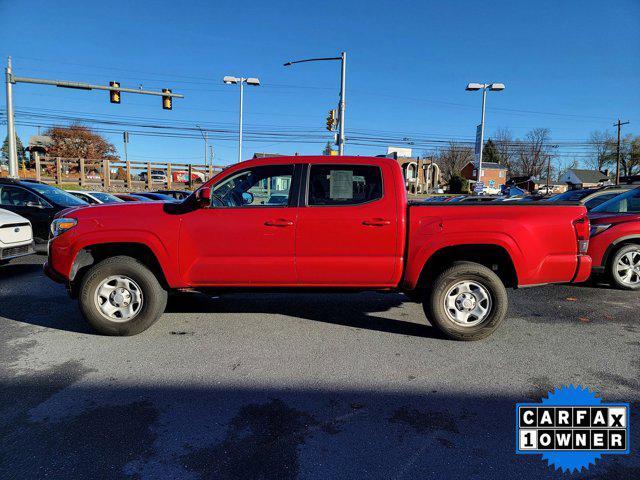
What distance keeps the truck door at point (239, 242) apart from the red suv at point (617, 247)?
17.1 ft

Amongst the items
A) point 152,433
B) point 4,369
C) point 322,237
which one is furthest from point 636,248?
point 4,369

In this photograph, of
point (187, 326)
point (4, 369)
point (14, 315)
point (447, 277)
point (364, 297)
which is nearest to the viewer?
point (4, 369)

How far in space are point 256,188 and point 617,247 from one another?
5952 mm

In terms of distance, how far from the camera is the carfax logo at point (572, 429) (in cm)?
256

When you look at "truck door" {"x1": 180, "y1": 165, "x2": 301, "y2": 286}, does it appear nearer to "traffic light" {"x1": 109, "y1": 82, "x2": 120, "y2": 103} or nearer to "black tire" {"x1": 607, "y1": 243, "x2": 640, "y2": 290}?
"black tire" {"x1": 607, "y1": 243, "x2": 640, "y2": 290}

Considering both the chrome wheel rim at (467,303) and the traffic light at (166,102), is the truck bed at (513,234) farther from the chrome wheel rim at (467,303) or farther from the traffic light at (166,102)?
the traffic light at (166,102)

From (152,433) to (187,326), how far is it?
2209 millimetres

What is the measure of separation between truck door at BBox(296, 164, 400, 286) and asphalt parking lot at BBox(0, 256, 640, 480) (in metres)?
0.72

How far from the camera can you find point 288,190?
14.7 feet

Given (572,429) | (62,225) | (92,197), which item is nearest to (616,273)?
(572,429)

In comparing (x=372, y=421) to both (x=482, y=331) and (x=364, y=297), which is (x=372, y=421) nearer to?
(x=482, y=331)

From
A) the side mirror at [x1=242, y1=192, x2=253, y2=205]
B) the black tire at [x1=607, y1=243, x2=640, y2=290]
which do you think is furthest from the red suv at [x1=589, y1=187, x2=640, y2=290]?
the side mirror at [x1=242, y1=192, x2=253, y2=205]

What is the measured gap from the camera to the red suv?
6504 millimetres

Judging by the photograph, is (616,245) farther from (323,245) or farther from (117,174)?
(117,174)
